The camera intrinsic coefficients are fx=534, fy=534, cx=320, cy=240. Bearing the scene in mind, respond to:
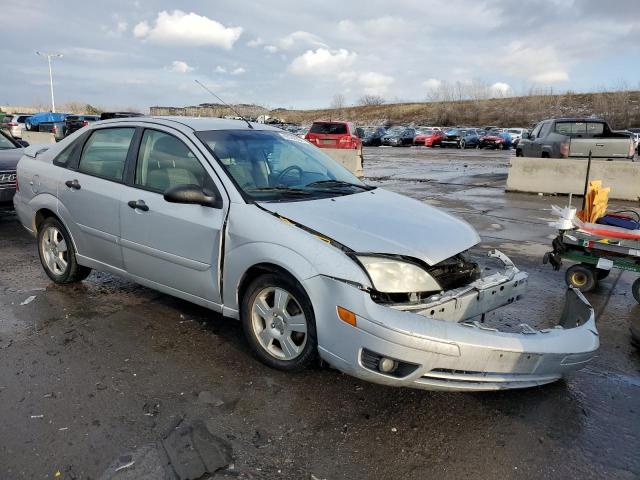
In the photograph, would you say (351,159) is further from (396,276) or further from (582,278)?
(396,276)

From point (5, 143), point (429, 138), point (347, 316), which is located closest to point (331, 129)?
point (5, 143)

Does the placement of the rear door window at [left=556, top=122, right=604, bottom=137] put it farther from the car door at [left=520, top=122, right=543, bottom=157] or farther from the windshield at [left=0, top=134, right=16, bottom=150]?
the windshield at [left=0, top=134, right=16, bottom=150]

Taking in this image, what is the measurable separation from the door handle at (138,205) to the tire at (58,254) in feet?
3.88

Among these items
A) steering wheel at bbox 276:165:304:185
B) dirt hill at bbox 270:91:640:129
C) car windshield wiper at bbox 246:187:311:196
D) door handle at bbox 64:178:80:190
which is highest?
dirt hill at bbox 270:91:640:129

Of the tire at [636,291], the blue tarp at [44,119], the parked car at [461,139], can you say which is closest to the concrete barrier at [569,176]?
the tire at [636,291]

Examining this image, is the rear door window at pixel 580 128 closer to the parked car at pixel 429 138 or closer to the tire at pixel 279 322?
the tire at pixel 279 322

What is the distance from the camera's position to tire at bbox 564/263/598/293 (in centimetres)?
543

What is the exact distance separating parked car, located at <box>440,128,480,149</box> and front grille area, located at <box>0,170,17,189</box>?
114ft

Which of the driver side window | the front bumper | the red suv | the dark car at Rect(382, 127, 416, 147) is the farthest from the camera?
the dark car at Rect(382, 127, 416, 147)

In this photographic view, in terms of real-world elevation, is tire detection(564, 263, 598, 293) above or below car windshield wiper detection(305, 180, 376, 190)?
below

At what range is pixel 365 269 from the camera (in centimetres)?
310

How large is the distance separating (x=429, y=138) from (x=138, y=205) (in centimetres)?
3882

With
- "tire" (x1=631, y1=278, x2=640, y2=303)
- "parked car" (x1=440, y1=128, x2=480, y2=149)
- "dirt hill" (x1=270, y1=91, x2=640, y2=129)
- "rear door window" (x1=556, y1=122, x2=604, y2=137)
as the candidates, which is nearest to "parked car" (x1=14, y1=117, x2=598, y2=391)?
"tire" (x1=631, y1=278, x2=640, y2=303)

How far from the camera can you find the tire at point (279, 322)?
332 centimetres
